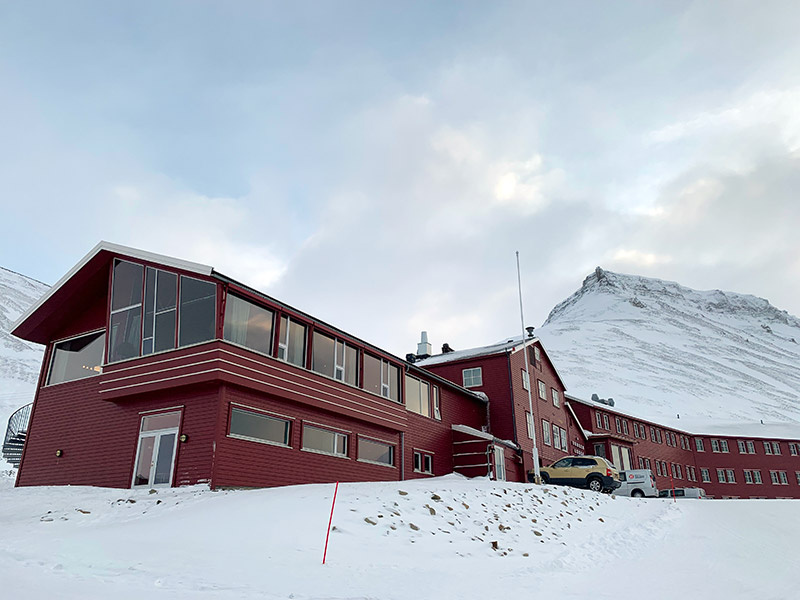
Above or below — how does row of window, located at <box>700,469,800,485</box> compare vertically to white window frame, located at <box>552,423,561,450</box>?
below

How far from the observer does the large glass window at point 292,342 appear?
2022 centimetres

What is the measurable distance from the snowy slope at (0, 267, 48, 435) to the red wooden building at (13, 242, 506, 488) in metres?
32.4

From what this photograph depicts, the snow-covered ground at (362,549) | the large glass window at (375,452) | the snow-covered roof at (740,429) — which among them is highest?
the snow-covered roof at (740,429)

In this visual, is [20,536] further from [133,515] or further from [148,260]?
[148,260]

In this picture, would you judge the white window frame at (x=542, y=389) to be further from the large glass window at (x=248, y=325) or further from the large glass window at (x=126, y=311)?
the large glass window at (x=126, y=311)

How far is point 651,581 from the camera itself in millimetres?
11648

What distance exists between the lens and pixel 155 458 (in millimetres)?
18281

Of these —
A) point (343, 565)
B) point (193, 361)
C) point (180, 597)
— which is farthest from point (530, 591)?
point (193, 361)

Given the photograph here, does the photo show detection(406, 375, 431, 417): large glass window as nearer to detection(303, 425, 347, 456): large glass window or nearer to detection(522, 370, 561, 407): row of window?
detection(303, 425, 347, 456): large glass window

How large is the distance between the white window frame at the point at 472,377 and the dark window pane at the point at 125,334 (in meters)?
21.4

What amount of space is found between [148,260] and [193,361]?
4475mm

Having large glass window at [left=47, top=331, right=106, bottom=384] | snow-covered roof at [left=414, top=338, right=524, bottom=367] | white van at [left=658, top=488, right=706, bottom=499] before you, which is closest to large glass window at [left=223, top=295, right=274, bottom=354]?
large glass window at [left=47, top=331, right=106, bottom=384]

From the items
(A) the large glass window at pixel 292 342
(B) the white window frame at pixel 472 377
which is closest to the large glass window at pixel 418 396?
(B) the white window frame at pixel 472 377

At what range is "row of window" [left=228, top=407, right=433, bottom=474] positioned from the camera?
18125 mm
